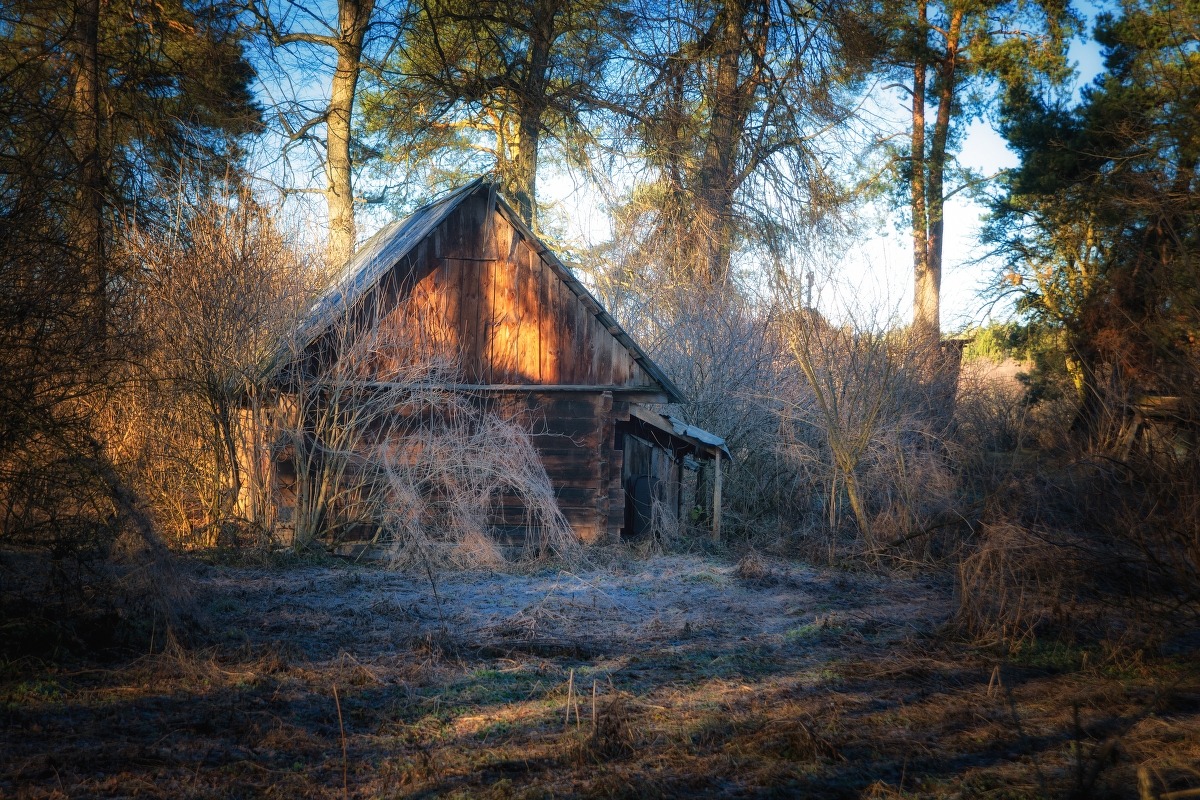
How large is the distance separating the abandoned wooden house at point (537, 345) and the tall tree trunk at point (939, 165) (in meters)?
14.1

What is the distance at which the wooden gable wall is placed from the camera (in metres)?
15.3

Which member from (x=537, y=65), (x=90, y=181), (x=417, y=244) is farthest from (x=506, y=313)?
(x=90, y=181)

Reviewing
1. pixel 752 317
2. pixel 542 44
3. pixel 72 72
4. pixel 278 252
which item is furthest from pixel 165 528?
pixel 752 317

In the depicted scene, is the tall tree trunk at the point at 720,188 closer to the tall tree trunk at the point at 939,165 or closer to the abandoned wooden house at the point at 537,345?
the abandoned wooden house at the point at 537,345

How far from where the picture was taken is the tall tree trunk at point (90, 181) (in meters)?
6.66

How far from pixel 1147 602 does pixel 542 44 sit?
7.28 m

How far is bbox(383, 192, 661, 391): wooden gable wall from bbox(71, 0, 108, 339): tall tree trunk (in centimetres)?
774

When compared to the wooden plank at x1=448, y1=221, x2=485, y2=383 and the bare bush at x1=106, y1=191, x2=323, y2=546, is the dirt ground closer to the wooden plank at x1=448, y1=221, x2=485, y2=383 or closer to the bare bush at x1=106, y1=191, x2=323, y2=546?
the bare bush at x1=106, y1=191, x2=323, y2=546

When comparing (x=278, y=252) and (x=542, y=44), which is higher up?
(x=542, y=44)

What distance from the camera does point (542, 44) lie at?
8.27m

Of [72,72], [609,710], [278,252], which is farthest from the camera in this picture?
[278,252]

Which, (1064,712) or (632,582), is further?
(632,582)

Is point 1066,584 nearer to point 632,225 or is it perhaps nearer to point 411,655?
point 411,655

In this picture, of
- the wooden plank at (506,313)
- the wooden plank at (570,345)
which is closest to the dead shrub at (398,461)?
the wooden plank at (506,313)
